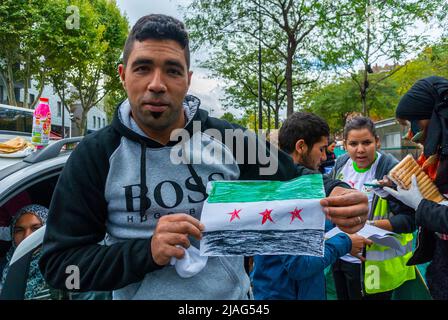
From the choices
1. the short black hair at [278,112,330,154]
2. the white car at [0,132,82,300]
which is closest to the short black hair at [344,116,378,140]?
the short black hair at [278,112,330,154]

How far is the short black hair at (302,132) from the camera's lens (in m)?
2.68

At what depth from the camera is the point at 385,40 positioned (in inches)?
580

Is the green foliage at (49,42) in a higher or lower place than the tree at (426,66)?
higher

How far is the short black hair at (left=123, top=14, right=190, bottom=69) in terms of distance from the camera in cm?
142

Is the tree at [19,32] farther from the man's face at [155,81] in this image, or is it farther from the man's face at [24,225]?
the man's face at [155,81]

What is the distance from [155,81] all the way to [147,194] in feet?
1.28

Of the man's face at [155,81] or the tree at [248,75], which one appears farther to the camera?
the tree at [248,75]

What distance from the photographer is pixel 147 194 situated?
1.38m

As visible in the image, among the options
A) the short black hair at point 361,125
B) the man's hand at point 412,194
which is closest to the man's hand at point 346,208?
the man's hand at point 412,194

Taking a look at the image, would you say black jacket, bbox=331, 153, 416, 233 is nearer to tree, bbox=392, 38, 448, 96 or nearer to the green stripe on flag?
the green stripe on flag

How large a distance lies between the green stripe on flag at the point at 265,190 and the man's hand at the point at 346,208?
0.14 feet

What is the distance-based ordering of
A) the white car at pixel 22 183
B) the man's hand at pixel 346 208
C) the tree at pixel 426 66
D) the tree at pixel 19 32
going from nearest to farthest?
the man's hand at pixel 346 208 → the white car at pixel 22 183 → the tree at pixel 426 66 → the tree at pixel 19 32

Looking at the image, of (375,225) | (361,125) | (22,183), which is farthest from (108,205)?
(361,125)
